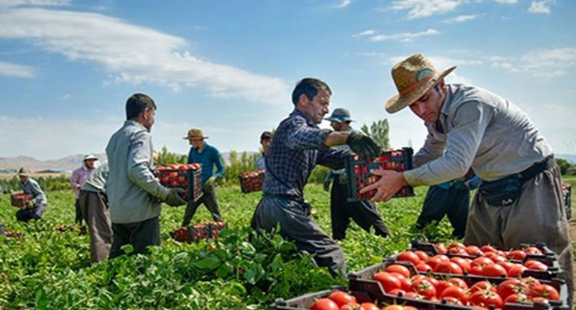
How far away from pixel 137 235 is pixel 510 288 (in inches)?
159

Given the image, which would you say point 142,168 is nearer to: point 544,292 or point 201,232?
Result: point 201,232

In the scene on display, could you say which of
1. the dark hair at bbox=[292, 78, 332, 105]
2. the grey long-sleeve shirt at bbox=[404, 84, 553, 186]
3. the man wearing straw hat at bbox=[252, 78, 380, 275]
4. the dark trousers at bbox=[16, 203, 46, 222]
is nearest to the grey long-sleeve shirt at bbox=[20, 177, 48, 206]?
the dark trousers at bbox=[16, 203, 46, 222]

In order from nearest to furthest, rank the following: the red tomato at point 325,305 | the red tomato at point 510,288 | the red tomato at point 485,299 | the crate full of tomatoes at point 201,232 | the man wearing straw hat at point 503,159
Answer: the red tomato at point 325,305, the red tomato at point 485,299, the red tomato at point 510,288, the man wearing straw hat at point 503,159, the crate full of tomatoes at point 201,232

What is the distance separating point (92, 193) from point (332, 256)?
4286mm

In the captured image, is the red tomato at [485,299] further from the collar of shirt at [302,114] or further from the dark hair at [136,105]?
the dark hair at [136,105]

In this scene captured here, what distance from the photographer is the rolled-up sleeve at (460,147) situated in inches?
135

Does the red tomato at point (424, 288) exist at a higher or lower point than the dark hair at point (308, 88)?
lower

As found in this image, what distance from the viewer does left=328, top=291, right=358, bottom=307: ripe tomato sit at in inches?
93.0

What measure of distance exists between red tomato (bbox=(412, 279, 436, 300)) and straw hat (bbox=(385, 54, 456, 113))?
4.51 feet

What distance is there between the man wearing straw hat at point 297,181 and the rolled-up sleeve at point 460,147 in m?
0.96

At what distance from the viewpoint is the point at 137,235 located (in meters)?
5.82

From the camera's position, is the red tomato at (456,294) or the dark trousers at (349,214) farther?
the dark trousers at (349,214)

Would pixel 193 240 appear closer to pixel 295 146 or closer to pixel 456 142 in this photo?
pixel 295 146

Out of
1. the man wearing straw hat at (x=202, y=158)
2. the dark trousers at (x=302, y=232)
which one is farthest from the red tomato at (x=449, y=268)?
the man wearing straw hat at (x=202, y=158)
